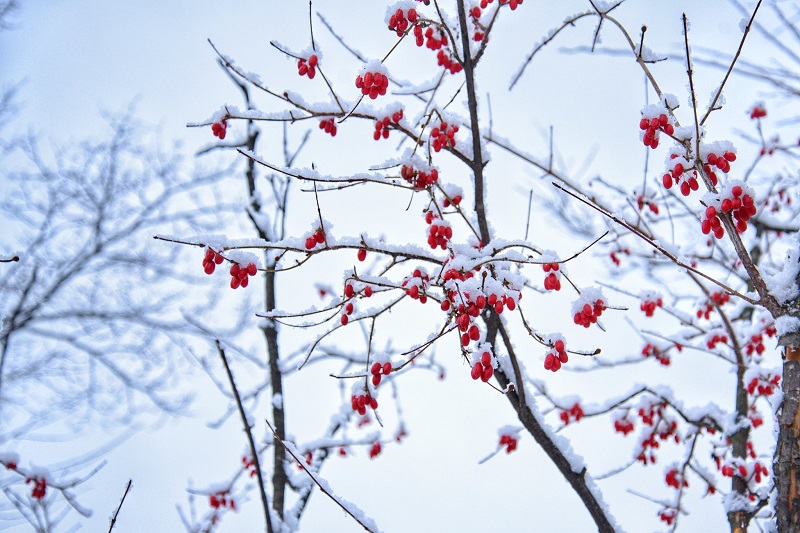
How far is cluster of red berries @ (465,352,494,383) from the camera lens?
1.97m

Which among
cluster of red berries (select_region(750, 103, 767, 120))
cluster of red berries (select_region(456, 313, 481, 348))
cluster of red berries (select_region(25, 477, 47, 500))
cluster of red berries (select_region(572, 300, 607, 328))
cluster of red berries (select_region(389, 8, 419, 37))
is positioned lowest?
cluster of red berries (select_region(25, 477, 47, 500))

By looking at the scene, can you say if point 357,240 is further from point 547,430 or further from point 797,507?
point 797,507

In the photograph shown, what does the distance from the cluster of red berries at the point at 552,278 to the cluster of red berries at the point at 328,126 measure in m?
1.23

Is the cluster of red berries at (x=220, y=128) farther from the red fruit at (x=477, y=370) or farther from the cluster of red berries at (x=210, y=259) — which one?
the red fruit at (x=477, y=370)

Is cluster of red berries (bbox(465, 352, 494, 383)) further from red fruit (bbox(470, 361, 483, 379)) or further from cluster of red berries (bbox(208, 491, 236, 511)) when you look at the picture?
cluster of red berries (bbox(208, 491, 236, 511))

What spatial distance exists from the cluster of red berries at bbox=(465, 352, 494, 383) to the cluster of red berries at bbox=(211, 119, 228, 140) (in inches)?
62.1

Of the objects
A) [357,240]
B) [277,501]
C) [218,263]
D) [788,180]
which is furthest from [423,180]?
[788,180]

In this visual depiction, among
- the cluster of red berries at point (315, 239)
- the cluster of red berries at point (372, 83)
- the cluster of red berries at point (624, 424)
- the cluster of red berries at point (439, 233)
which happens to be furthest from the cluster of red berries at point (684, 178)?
the cluster of red berries at point (624, 424)

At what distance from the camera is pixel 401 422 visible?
4.88m

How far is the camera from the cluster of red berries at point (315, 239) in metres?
2.09

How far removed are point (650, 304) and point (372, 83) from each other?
2718 mm

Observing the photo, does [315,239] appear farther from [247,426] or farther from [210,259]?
[247,426]

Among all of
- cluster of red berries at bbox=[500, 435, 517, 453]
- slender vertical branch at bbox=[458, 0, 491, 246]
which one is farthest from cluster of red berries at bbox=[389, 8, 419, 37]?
cluster of red berries at bbox=[500, 435, 517, 453]

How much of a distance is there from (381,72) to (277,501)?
262 centimetres
